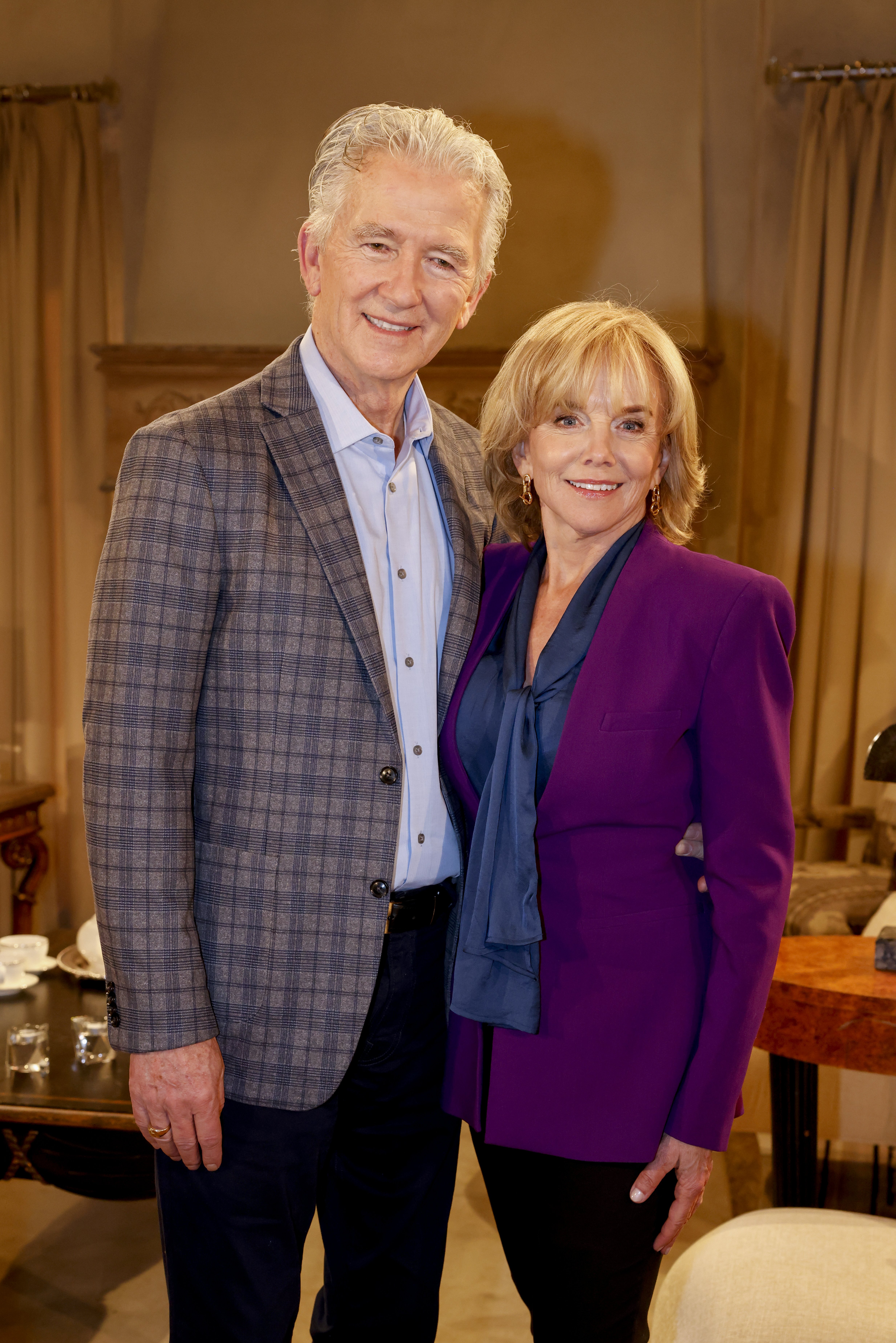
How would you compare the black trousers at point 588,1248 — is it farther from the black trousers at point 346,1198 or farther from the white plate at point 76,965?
the white plate at point 76,965

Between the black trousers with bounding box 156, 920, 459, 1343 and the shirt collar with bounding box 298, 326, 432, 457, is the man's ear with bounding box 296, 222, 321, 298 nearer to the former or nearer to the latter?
the shirt collar with bounding box 298, 326, 432, 457

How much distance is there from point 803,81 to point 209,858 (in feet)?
14.1

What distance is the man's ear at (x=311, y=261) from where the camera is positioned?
61.0 inches

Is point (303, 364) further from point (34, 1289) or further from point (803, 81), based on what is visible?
point (803, 81)

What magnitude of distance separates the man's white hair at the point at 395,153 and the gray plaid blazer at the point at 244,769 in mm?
336

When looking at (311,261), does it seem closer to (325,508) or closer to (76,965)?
(325,508)

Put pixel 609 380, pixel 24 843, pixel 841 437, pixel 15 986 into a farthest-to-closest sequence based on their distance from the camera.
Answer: pixel 841 437 → pixel 24 843 → pixel 15 986 → pixel 609 380

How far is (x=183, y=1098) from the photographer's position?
132cm

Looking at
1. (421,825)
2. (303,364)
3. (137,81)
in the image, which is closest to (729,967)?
(421,825)

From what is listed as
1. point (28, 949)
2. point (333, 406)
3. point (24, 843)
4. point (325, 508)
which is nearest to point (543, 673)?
point (325, 508)

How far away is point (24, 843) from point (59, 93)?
316 cm

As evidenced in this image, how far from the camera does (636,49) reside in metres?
4.57

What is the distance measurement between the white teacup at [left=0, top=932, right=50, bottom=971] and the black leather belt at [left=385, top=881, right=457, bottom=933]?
1.61 meters

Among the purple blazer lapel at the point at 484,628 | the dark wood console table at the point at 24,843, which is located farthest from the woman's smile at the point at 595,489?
the dark wood console table at the point at 24,843
